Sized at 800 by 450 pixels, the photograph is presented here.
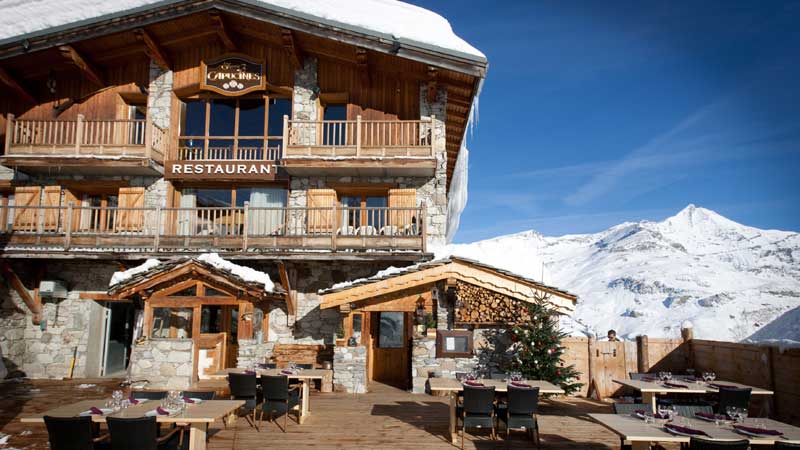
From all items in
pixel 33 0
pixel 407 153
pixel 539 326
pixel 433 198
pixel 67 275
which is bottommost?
pixel 539 326

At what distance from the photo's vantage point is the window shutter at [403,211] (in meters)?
13.0

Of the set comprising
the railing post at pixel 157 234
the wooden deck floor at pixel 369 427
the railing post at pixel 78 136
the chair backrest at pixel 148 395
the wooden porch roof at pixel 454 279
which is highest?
the railing post at pixel 78 136

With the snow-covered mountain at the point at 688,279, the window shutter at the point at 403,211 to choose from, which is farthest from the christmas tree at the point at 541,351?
the snow-covered mountain at the point at 688,279

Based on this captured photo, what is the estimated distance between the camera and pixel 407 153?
43.3ft

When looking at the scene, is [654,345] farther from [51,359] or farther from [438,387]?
[51,359]

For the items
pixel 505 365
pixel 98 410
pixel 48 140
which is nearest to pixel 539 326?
pixel 505 365

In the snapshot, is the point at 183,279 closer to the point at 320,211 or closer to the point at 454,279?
the point at 320,211

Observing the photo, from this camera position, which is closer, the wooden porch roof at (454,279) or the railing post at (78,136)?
the wooden porch roof at (454,279)

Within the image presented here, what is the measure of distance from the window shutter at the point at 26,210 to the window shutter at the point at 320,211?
665cm

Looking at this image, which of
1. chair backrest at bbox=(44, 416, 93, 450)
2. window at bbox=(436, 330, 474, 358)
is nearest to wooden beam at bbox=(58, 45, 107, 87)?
window at bbox=(436, 330, 474, 358)

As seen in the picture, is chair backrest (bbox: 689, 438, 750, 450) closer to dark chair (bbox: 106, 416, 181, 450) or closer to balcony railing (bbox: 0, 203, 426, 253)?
dark chair (bbox: 106, 416, 181, 450)

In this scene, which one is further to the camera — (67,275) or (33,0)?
(33,0)

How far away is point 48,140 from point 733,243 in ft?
129

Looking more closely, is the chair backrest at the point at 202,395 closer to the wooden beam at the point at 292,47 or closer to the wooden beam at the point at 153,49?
the wooden beam at the point at 292,47
